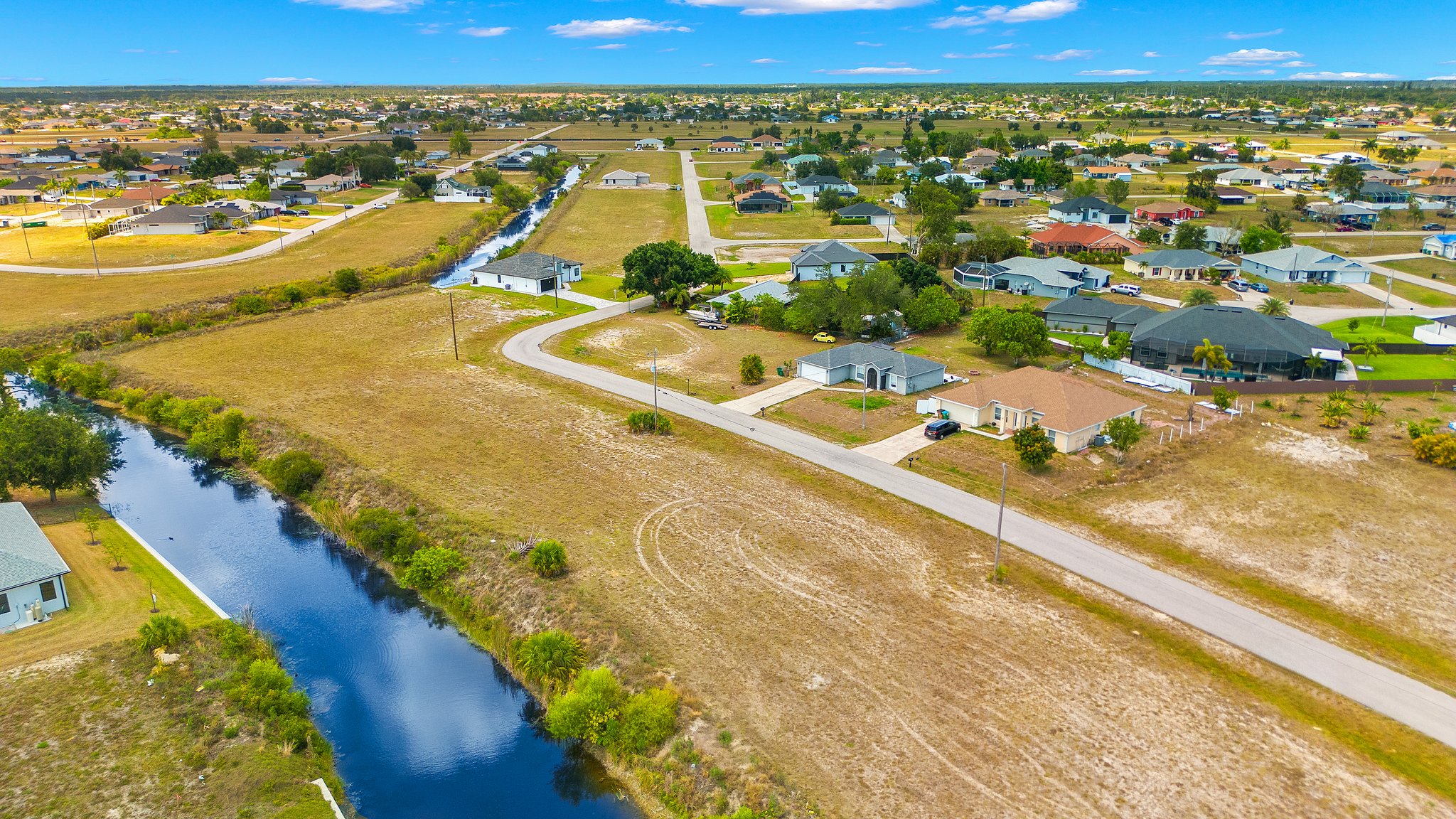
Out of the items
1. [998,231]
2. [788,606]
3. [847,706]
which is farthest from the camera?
[998,231]

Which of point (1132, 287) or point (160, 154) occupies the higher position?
point (160, 154)

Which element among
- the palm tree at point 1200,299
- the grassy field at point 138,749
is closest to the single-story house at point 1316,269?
the palm tree at point 1200,299

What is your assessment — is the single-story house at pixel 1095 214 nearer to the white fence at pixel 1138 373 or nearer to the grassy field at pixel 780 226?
the grassy field at pixel 780 226

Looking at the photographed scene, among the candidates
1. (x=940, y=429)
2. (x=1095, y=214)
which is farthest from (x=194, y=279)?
(x=1095, y=214)

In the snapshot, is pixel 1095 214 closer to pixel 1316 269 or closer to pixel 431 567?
pixel 1316 269

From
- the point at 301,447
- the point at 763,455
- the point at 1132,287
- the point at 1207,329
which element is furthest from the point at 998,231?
the point at 301,447

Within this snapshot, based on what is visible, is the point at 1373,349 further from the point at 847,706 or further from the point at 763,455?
the point at 847,706
